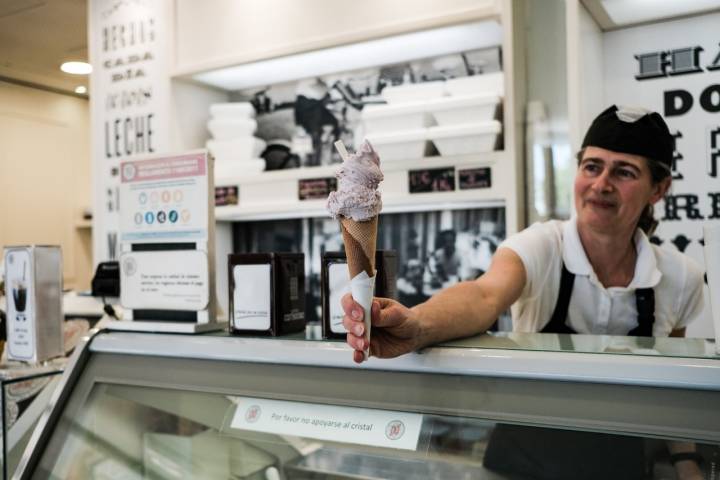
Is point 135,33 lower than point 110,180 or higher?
higher

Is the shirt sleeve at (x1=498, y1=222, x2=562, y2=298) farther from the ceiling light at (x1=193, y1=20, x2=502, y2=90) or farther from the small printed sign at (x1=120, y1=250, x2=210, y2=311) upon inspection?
the ceiling light at (x1=193, y1=20, x2=502, y2=90)

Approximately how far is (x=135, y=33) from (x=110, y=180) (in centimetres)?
77

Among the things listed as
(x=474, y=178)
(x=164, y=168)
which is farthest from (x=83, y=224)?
(x=164, y=168)

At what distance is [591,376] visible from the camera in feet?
2.73

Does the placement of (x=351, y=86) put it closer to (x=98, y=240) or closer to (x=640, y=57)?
(x=640, y=57)

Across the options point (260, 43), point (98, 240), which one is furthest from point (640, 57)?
point (98, 240)

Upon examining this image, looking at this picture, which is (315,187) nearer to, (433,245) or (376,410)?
(433,245)

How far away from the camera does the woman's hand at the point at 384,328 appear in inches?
32.2

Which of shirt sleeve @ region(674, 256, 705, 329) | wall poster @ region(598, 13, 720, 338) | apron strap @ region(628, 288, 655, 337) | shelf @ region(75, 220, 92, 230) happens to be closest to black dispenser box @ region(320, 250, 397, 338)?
apron strap @ region(628, 288, 655, 337)

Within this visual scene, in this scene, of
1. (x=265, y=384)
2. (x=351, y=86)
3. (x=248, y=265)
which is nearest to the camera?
(x=265, y=384)

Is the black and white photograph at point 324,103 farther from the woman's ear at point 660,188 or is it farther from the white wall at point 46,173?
the white wall at point 46,173

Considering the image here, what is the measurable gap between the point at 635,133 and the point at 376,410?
0.94 m

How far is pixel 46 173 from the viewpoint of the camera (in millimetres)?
5117

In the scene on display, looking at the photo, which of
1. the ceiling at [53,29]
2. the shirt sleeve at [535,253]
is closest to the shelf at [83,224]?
A: the ceiling at [53,29]
